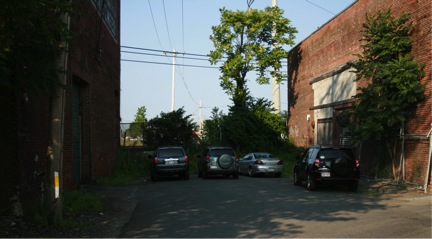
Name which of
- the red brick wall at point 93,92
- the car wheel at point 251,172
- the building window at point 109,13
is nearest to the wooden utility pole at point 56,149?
the red brick wall at point 93,92

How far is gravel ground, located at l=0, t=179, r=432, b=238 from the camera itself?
27.8 feet

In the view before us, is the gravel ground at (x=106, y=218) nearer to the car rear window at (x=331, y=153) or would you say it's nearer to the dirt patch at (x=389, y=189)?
the dirt patch at (x=389, y=189)

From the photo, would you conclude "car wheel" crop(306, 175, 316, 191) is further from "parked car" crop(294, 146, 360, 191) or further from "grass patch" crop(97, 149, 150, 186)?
"grass patch" crop(97, 149, 150, 186)

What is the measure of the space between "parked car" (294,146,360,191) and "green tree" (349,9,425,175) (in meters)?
1.43

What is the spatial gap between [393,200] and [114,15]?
712 inches

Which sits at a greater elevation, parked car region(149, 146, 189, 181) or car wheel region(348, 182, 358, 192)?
parked car region(149, 146, 189, 181)

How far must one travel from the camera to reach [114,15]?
83.9 ft

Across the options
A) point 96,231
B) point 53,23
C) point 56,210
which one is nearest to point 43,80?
point 53,23

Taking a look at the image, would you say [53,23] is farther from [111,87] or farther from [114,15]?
[114,15]

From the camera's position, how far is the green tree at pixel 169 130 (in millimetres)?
35438

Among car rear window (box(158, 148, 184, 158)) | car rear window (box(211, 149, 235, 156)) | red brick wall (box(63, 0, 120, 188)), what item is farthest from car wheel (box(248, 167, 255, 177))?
red brick wall (box(63, 0, 120, 188))

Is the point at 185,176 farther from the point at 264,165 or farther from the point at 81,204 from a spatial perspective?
the point at 81,204

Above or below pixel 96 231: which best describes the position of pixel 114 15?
above

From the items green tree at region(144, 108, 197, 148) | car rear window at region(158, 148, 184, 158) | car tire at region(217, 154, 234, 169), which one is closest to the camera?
car tire at region(217, 154, 234, 169)
